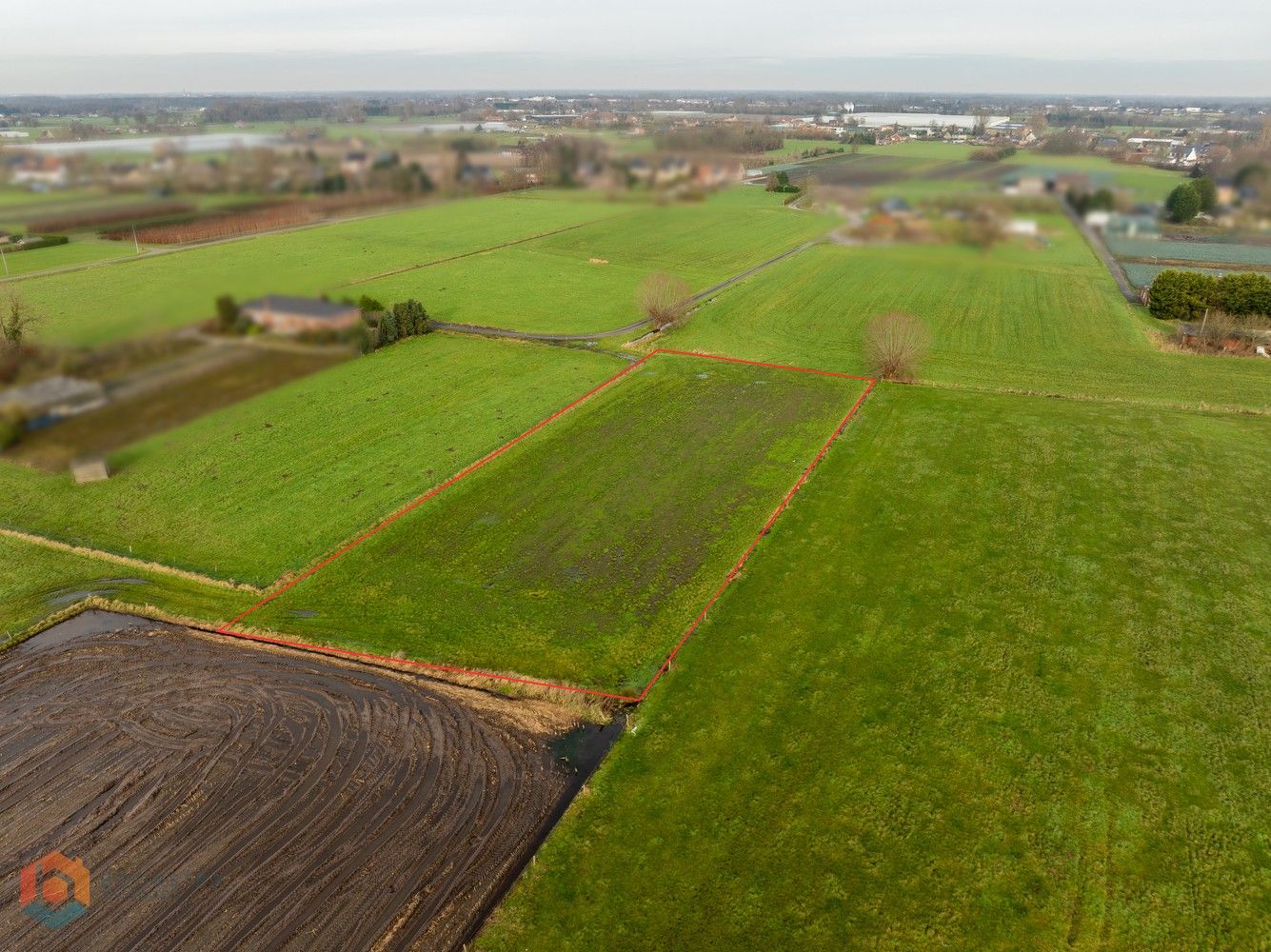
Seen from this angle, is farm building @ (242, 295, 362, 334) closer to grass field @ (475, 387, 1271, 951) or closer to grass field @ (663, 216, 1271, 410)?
grass field @ (475, 387, 1271, 951)

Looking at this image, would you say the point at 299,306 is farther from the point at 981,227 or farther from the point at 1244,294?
the point at 1244,294

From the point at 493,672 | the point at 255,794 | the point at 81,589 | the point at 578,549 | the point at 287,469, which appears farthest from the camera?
the point at 287,469

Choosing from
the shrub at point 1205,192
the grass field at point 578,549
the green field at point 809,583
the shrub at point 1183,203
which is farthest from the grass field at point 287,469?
the shrub at point 1205,192

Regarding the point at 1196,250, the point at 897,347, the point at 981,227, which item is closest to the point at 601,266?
the point at 897,347

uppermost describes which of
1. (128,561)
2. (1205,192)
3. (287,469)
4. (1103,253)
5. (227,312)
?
(1205,192)

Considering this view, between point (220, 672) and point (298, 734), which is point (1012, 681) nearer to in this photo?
point (298, 734)

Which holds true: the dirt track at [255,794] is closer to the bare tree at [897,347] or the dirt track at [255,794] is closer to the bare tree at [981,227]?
the bare tree at [897,347]

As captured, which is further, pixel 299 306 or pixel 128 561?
pixel 299 306
